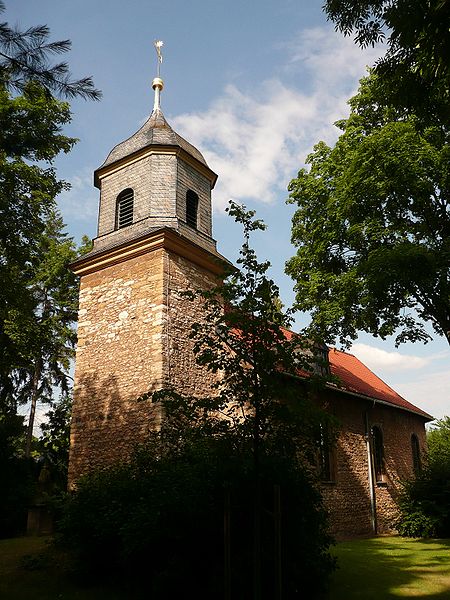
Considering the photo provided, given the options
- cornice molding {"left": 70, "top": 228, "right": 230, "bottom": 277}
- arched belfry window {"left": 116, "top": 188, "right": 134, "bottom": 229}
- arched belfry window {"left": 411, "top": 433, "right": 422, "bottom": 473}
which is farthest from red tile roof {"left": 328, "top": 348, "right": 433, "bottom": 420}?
arched belfry window {"left": 116, "top": 188, "right": 134, "bottom": 229}

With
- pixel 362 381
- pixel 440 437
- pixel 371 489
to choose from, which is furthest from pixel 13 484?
pixel 440 437

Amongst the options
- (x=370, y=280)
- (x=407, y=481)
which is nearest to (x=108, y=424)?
(x=370, y=280)

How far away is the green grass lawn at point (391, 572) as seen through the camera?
877cm

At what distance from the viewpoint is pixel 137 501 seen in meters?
9.31

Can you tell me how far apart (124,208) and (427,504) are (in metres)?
14.1

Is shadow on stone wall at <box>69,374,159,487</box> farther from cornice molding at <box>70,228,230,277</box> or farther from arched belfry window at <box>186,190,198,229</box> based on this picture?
arched belfry window at <box>186,190,198,229</box>

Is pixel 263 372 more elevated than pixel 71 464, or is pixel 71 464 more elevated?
pixel 263 372

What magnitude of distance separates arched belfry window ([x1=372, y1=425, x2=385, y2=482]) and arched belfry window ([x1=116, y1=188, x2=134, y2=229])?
1198cm

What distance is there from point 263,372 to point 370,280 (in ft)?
23.5

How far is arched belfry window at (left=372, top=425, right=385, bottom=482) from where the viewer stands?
2025 cm

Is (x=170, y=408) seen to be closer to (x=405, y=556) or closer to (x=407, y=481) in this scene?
(x=405, y=556)

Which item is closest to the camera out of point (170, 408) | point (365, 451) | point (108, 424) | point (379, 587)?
point (170, 408)

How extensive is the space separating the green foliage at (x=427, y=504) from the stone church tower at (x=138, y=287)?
31.3 feet

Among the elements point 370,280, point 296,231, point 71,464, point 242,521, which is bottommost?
point 242,521
